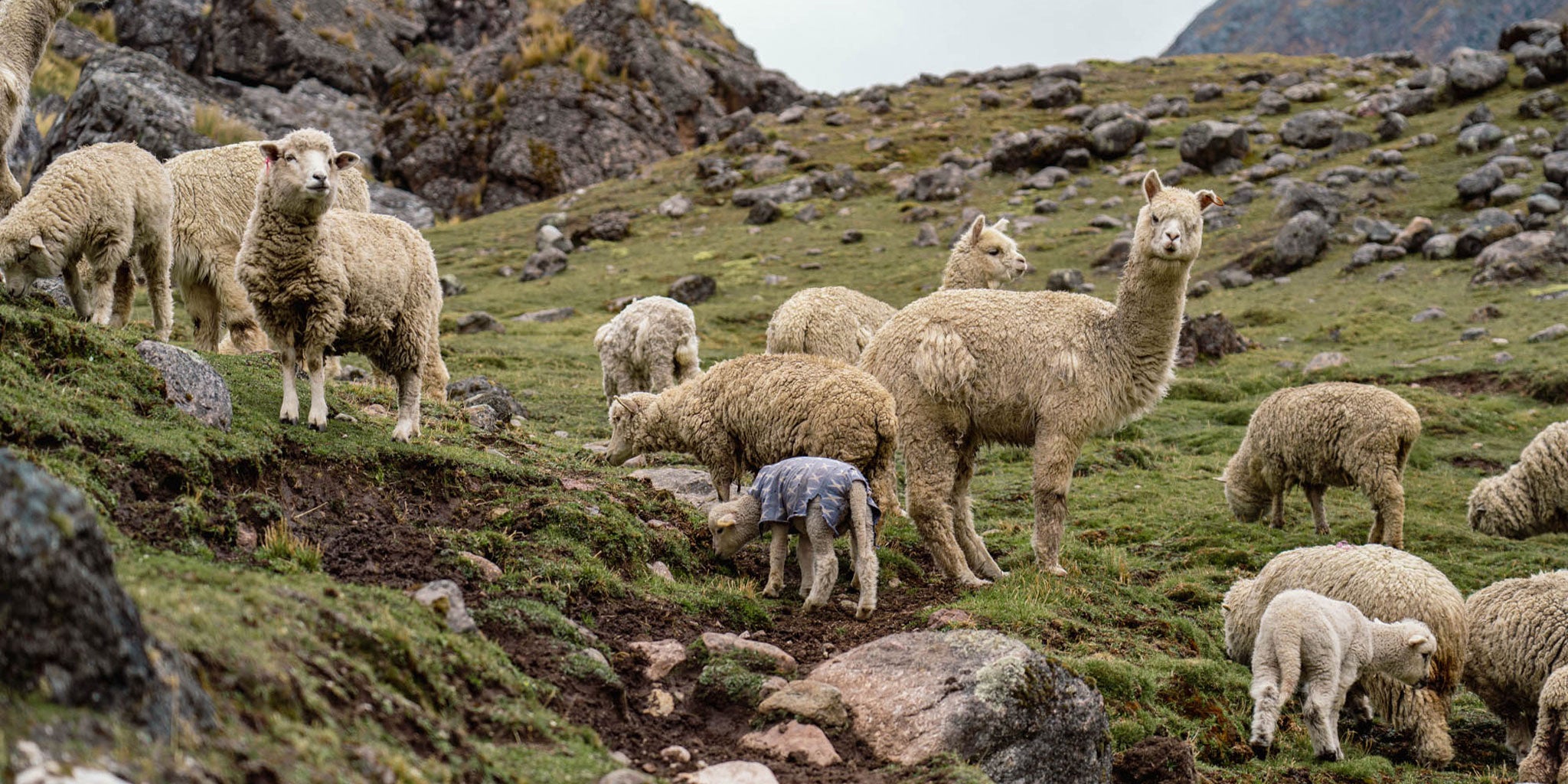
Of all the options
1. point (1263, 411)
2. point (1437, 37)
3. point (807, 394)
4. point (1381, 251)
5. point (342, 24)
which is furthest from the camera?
point (1437, 37)

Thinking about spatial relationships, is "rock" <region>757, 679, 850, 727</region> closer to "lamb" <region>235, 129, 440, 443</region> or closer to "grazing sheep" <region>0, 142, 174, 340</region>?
"lamb" <region>235, 129, 440, 443</region>

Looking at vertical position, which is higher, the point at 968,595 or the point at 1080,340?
the point at 1080,340

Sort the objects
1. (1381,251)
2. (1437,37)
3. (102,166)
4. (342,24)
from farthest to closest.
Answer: (1437,37) < (342,24) < (1381,251) < (102,166)

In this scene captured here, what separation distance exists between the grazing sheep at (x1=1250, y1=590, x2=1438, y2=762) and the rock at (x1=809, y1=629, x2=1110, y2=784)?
2015 mm

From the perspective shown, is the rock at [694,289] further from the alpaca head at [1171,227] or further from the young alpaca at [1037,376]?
the alpaca head at [1171,227]

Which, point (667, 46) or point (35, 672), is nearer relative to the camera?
point (35, 672)

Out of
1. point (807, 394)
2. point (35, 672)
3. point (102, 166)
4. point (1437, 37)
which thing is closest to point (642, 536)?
point (807, 394)

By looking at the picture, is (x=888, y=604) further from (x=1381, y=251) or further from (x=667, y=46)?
A: (x=667, y=46)

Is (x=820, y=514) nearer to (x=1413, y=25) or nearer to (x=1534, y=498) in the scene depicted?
(x=1534, y=498)

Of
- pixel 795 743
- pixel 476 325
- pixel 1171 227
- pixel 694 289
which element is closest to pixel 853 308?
pixel 1171 227

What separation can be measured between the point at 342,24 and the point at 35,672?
217 ft

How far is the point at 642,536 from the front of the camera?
31.3 ft

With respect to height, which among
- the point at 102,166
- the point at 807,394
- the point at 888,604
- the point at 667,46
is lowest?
the point at 888,604

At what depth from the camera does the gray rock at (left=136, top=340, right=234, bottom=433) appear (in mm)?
8195
